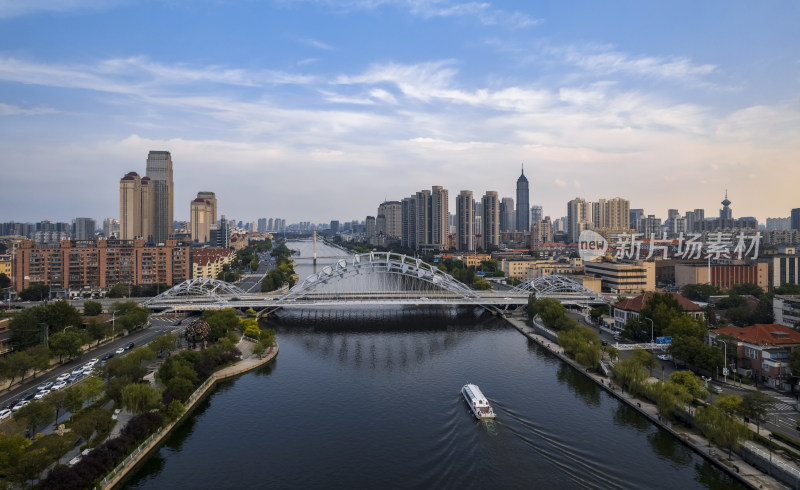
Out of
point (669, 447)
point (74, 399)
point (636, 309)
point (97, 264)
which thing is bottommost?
point (669, 447)

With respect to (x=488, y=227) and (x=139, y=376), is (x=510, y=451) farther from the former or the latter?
(x=488, y=227)

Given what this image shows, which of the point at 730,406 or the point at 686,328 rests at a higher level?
the point at 686,328

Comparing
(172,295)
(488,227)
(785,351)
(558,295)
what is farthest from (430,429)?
(488,227)

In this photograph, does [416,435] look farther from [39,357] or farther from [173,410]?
[39,357]

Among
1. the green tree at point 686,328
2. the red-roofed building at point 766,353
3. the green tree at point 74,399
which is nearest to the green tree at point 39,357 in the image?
the green tree at point 74,399

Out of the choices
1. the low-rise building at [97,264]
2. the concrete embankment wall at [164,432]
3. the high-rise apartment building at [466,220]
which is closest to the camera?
the concrete embankment wall at [164,432]

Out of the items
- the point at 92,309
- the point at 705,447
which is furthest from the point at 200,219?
the point at 705,447

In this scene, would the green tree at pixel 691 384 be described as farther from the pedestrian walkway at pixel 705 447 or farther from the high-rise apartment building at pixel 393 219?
the high-rise apartment building at pixel 393 219

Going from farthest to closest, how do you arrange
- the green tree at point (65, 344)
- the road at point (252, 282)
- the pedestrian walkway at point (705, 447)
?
the road at point (252, 282), the green tree at point (65, 344), the pedestrian walkway at point (705, 447)
